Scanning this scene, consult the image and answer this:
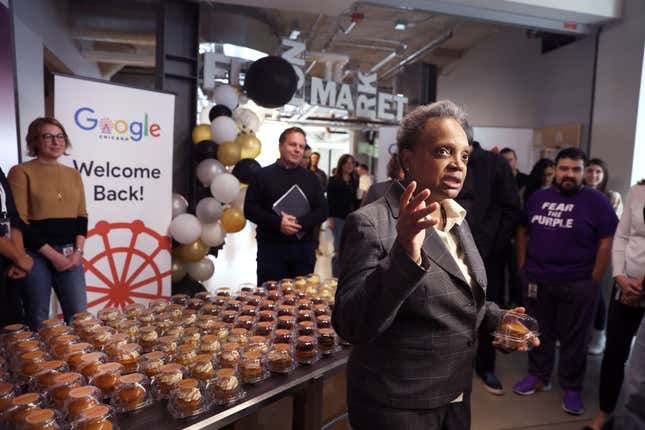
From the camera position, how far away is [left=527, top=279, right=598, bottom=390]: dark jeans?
293 centimetres

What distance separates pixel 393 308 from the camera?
919mm

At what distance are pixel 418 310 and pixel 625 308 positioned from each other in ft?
6.91

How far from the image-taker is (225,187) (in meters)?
4.12

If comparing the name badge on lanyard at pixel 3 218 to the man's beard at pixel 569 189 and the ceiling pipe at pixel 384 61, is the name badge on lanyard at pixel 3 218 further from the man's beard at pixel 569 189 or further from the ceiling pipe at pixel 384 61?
the ceiling pipe at pixel 384 61

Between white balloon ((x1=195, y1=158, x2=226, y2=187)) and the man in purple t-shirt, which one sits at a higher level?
white balloon ((x1=195, y1=158, x2=226, y2=187))

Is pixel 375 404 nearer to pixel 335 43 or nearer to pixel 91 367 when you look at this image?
pixel 91 367

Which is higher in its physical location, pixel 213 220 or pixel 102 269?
pixel 213 220

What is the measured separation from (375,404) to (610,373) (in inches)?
83.7

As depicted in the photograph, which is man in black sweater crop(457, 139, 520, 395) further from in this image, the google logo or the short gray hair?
the google logo

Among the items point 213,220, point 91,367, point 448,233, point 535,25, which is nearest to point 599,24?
point 535,25

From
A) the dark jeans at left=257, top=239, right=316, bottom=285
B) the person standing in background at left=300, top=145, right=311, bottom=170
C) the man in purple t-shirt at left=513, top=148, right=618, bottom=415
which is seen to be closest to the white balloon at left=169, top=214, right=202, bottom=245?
the dark jeans at left=257, top=239, right=316, bottom=285

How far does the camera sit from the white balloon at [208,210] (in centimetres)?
412

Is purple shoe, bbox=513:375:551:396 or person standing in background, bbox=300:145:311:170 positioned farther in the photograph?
person standing in background, bbox=300:145:311:170

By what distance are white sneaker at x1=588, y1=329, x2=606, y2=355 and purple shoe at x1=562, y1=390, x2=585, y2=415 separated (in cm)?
120
